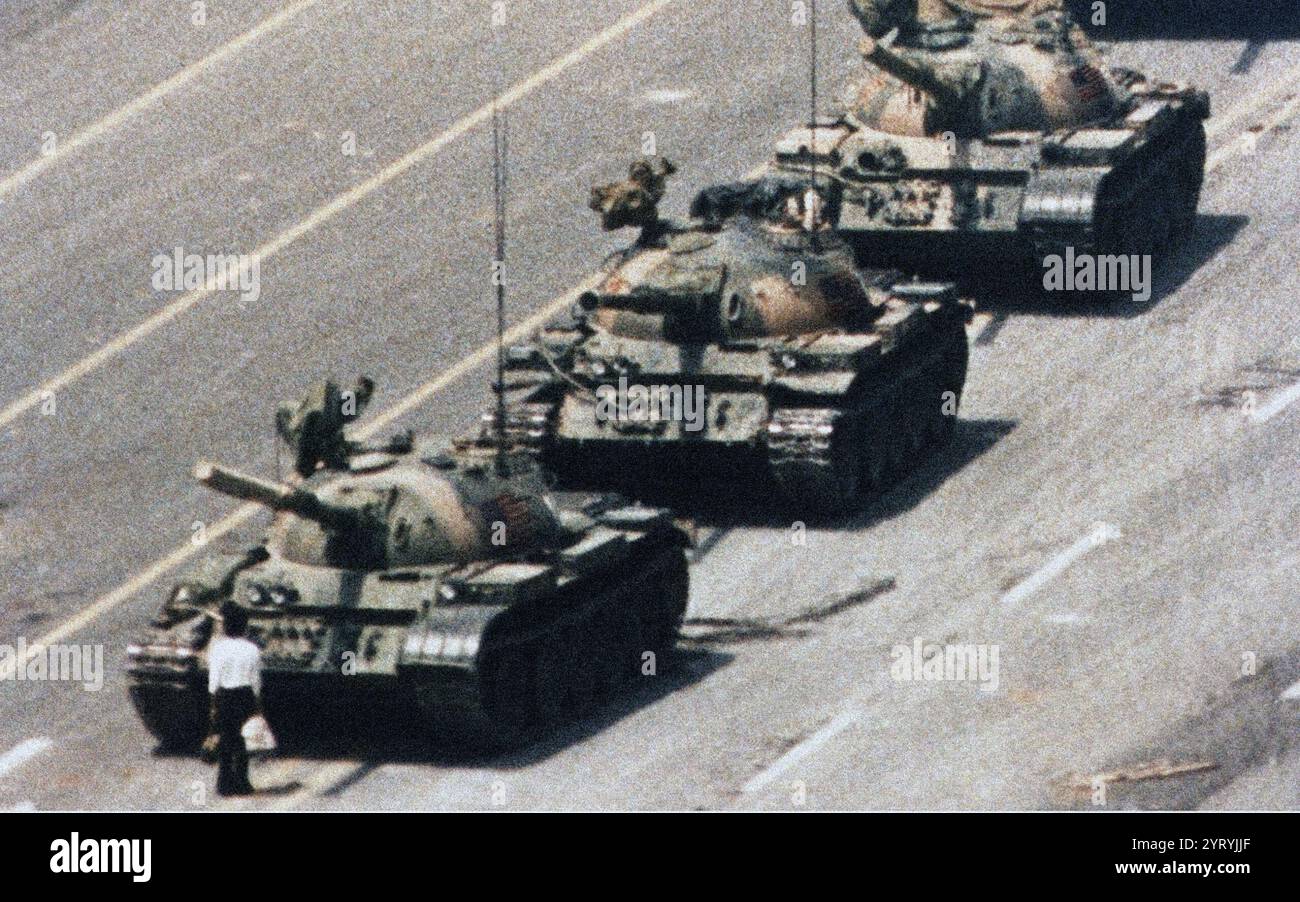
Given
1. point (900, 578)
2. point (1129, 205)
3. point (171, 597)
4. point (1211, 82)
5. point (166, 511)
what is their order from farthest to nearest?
point (1211, 82) < point (1129, 205) < point (166, 511) < point (900, 578) < point (171, 597)

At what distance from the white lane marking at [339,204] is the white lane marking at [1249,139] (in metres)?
11.1

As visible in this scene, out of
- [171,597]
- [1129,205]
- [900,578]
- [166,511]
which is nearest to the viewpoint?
[171,597]

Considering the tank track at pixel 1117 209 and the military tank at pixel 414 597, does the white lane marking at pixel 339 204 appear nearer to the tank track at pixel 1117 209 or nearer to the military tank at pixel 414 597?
the tank track at pixel 1117 209

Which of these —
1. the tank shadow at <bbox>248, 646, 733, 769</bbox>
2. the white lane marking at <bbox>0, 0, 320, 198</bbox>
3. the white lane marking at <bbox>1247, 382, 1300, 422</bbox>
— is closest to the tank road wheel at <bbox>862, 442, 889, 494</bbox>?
the white lane marking at <bbox>1247, 382, 1300, 422</bbox>

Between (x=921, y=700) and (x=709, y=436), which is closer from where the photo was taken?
(x=921, y=700)

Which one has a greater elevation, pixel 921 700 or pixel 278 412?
pixel 278 412

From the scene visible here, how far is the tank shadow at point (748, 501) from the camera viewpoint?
54.7m

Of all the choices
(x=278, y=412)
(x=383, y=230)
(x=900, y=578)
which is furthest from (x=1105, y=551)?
(x=383, y=230)

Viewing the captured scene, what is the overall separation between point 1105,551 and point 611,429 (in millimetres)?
6736

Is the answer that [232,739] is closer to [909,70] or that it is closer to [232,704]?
[232,704]

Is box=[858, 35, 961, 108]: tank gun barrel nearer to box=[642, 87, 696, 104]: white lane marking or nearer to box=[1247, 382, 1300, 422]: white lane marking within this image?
box=[642, 87, 696, 104]: white lane marking

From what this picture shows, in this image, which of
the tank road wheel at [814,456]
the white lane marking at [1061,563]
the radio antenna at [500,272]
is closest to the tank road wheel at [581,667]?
the radio antenna at [500,272]

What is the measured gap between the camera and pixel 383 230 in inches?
2598

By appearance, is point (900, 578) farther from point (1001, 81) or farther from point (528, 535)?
point (1001, 81)
